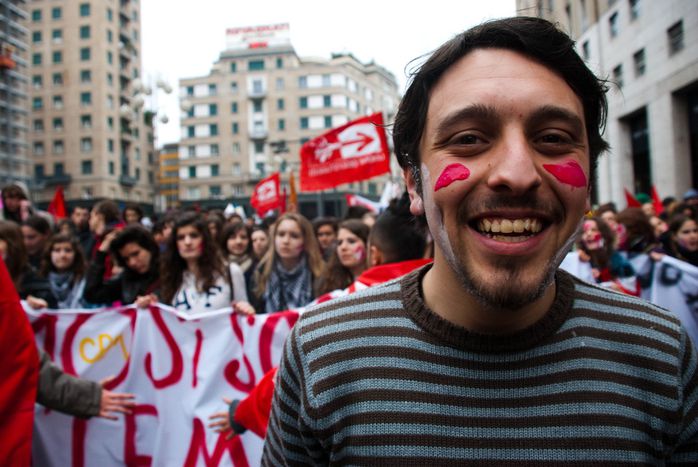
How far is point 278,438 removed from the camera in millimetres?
1402

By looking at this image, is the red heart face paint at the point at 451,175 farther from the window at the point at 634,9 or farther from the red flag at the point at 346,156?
the window at the point at 634,9

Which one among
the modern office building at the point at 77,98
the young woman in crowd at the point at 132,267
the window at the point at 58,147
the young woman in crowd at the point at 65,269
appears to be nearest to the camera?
the young woman in crowd at the point at 132,267

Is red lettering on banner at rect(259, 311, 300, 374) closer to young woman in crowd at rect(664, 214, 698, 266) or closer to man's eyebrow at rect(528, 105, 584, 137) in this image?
man's eyebrow at rect(528, 105, 584, 137)

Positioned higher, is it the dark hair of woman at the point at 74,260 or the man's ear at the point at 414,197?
the man's ear at the point at 414,197

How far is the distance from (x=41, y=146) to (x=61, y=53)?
9620mm

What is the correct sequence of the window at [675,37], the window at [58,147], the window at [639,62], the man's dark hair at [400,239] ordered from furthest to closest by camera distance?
1. the window at [58,147]
2. the window at [639,62]
3. the window at [675,37]
4. the man's dark hair at [400,239]

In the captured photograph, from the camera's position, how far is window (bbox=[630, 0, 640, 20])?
1831cm

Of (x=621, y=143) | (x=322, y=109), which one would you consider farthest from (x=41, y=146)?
(x=621, y=143)

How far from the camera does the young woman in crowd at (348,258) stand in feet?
15.4

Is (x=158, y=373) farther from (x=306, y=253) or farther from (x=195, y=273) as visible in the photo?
(x=306, y=253)

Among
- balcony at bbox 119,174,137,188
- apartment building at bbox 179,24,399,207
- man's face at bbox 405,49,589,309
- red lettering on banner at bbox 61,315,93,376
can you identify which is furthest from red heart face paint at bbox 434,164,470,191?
balcony at bbox 119,174,137,188

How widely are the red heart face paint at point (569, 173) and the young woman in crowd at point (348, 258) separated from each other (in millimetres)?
3504

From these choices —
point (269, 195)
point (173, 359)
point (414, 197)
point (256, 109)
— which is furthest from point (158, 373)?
point (256, 109)

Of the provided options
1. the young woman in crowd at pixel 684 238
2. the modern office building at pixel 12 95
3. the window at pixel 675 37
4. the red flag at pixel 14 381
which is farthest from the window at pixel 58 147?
the red flag at pixel 14 381
